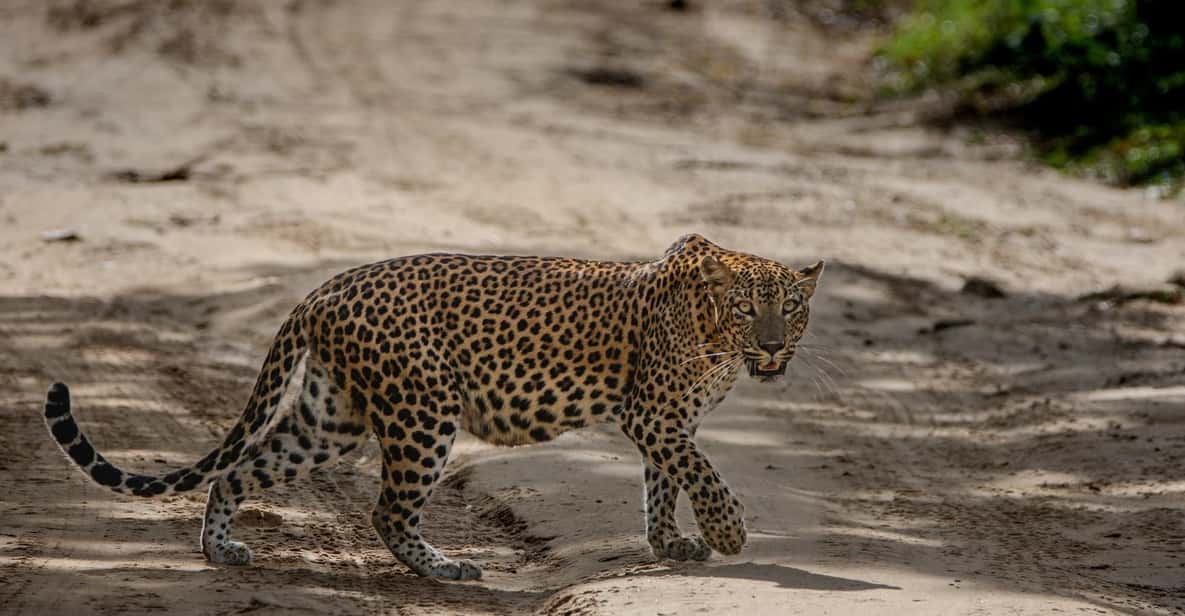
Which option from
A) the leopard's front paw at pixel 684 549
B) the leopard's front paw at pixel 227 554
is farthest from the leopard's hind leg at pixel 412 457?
the leopard's front paw at pixel 684 549

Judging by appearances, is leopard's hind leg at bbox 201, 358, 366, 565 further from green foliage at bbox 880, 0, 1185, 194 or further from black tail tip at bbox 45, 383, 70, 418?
green foliage at bbox 880, 0, 1185, 194

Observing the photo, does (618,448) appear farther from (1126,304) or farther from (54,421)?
(1126,304)

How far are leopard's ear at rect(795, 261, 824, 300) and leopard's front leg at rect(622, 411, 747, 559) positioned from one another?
0.87m

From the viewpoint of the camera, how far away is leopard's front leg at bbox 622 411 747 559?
714 cm

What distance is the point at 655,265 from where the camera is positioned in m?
7.65

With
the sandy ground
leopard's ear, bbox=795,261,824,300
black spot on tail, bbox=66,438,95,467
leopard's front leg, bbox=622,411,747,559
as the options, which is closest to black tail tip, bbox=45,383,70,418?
black spot on tail, bbox=66,438,95,467

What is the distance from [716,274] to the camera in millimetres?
7180

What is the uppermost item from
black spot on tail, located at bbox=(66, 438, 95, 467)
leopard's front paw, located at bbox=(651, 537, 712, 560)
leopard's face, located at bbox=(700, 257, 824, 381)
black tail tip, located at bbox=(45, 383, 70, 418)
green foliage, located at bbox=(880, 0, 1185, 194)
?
green foliage, located at bbox=(880, 0, 1185, 194)

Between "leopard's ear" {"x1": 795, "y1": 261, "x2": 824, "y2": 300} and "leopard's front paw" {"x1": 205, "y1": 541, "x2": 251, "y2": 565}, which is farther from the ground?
"leopard's ear" {"x1": 795, "y1": 261, "x2": 824, "y2": 300}

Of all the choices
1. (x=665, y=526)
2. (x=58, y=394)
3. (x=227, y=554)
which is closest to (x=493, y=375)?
(x=665, y=526)

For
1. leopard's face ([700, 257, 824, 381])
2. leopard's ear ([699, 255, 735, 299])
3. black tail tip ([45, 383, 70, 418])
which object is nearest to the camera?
black tail tip ([45, 383, 70, 418])

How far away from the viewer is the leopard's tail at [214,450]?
6.78 m

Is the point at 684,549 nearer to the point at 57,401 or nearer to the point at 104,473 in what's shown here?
the point at 104,473

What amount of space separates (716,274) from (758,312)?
10.7 inches
